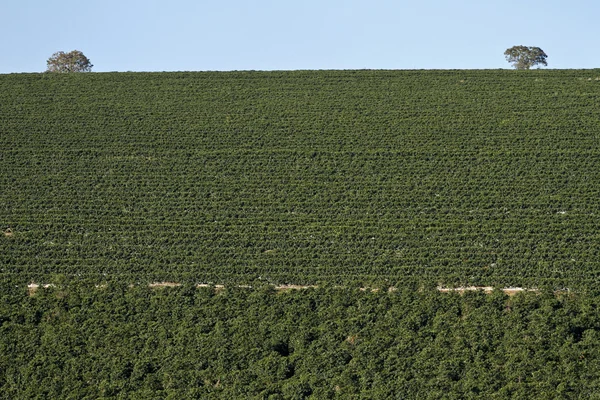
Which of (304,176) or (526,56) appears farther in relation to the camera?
(526,56)

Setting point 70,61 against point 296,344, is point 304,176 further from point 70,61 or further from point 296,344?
point 70,61

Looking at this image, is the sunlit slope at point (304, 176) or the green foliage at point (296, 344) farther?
the sunlit slope at point (304, 176)

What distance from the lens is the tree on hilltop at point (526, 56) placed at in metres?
87.4

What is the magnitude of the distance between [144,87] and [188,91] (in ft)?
9.21

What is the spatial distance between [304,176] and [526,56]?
143 ft

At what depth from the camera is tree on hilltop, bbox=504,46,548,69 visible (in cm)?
8738

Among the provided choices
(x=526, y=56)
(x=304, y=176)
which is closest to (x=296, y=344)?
(x=304, y=176)

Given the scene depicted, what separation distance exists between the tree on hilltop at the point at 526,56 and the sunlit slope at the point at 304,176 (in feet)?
85.1

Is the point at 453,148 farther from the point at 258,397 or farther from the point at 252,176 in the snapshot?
the point at 258,397

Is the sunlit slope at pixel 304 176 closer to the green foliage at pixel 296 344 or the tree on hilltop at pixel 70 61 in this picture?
the green foliage at pixel 296 344

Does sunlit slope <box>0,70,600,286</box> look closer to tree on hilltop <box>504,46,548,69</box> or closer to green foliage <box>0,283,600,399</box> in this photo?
green foliage <box>0,283,600,399</box>

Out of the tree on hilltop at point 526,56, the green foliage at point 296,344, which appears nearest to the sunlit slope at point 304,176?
the green foliage at point 296,344

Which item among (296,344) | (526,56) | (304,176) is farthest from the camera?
(526,56)

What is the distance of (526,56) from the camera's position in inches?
3462
